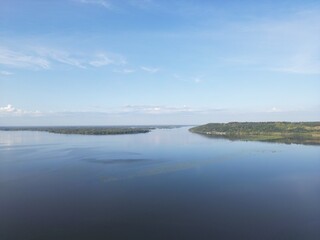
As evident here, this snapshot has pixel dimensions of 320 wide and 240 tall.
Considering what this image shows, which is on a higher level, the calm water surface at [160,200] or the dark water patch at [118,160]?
the dark water patch at [118,160]

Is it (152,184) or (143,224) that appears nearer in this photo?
(143,224)

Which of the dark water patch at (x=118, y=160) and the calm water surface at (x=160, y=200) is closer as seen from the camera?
the calm water surface at (x=160, y=200)

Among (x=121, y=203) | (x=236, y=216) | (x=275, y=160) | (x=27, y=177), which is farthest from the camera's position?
(x=275, y=160)

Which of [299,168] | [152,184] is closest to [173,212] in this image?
[152,184]

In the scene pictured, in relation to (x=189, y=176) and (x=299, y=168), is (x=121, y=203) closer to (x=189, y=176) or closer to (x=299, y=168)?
(x=189, y=176)

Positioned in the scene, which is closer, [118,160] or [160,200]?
[160,200]

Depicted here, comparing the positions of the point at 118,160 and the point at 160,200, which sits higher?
the point at 118,160

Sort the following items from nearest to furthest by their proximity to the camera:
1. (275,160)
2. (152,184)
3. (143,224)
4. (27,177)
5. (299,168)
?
(143,224) → (152,184) → (27,177) → (299,168) → (275,160)

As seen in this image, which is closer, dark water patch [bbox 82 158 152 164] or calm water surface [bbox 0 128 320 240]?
calm water surface [bbox 0 128 320 240]
